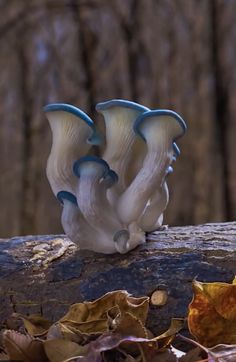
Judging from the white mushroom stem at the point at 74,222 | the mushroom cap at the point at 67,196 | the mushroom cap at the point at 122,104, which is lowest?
the white mushroom stem at the point at 74,222

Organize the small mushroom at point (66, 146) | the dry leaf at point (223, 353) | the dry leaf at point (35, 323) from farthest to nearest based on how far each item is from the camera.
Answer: the small mushroom at point (66, 146), the dry leaf at point (35, 323), the dry leaf at point (223, 353)

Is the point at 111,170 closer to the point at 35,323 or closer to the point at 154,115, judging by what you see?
the point at 154,115

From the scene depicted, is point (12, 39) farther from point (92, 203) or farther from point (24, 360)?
point (24, 360)

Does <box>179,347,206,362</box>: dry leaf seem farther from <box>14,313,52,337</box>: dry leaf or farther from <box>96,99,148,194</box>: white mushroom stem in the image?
<box>96,99,148,194</box>: white mushroom stem

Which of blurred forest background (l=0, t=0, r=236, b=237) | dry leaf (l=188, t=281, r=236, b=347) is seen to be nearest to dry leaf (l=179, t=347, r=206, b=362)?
dry leaf (l=188, t=281, r=236, b=347)

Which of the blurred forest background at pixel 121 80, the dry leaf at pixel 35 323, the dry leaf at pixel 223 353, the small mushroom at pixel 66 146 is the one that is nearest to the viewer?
the dry leaf at pixel 223 353

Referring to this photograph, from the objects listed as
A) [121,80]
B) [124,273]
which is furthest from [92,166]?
[121,80]

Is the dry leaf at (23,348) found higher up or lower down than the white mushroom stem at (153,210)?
lower down

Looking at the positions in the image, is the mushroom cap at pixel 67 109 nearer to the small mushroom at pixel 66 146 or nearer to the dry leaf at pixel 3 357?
the small mushroom at pixel 66 146

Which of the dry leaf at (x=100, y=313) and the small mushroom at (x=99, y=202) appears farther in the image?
the small mushroom at (x=99, y=202)

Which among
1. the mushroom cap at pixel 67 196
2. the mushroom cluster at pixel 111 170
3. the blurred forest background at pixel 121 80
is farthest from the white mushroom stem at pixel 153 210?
the blurred forest background at pixel 121 80
